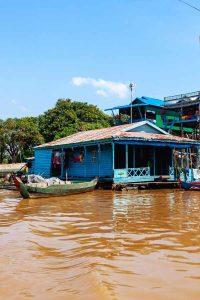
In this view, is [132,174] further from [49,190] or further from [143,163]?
[49,190]

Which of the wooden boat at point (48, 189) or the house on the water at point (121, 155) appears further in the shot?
the house on the water at point (121, 155)

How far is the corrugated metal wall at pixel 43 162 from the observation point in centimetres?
2758

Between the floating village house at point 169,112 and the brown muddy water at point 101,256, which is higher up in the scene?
the floating village house at point 169,112

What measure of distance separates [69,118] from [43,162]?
15.8 m

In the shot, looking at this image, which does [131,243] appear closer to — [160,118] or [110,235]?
[110,235]

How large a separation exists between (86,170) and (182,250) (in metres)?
18.0

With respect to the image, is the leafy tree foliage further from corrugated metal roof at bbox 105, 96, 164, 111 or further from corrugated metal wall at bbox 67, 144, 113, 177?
corrugated metal wall at bbox 67, 144, 113, 177

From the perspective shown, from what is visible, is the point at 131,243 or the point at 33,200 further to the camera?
the point at 33,200

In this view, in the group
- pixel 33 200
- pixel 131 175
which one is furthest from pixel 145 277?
pixel 131 175

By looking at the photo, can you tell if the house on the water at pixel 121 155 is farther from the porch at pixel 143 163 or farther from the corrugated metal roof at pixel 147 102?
the corrugated metal roof at pixel 147 102

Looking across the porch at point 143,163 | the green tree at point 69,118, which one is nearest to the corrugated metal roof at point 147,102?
the green tree at point 69,118

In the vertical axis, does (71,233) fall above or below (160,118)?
below

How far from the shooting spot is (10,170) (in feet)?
114

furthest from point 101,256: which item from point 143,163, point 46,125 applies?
point 46,125
